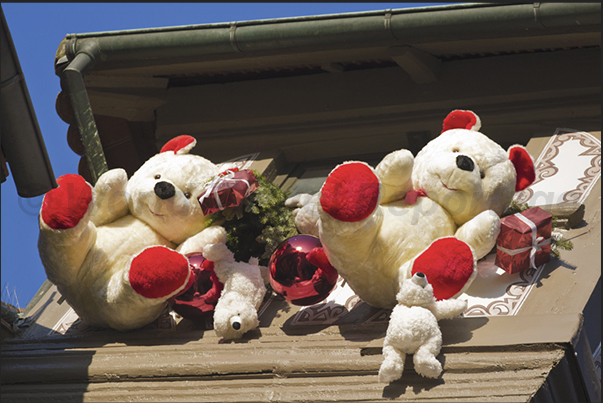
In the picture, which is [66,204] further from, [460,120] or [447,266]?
[460,120]

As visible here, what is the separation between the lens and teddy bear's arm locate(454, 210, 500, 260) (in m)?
3.75

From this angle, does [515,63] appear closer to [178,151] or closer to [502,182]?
[502,182]

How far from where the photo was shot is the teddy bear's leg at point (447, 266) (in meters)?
3.54

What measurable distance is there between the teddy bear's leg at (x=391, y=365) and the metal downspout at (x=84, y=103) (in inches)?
114

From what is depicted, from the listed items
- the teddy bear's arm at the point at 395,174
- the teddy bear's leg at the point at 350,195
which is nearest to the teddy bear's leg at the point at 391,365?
the teddy bear's leg at the point at 350,195

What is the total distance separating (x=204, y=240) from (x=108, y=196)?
62cm

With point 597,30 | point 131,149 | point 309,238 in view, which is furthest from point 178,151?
point 597,30

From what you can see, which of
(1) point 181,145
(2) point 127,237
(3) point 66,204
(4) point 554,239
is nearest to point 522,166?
(4) point 554,239

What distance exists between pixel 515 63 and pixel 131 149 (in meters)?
3.17

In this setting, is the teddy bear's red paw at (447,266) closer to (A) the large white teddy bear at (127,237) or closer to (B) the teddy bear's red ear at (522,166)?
(B) the teddy bear's red ear at (522,166)

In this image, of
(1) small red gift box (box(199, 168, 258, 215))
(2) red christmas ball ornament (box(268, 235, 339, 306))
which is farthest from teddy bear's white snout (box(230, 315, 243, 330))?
(1) small red gift box (box(199, 168, 258, 215))

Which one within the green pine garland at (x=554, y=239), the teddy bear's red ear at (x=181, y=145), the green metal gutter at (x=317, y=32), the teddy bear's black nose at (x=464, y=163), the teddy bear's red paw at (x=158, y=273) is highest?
the green metal gutter at (x=317, y=32)

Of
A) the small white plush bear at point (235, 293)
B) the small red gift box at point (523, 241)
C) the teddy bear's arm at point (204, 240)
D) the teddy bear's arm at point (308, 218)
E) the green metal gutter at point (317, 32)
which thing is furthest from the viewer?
the green metal gutter at point (317, 32)

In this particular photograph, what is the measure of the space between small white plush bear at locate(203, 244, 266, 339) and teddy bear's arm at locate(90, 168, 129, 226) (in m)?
0.63
